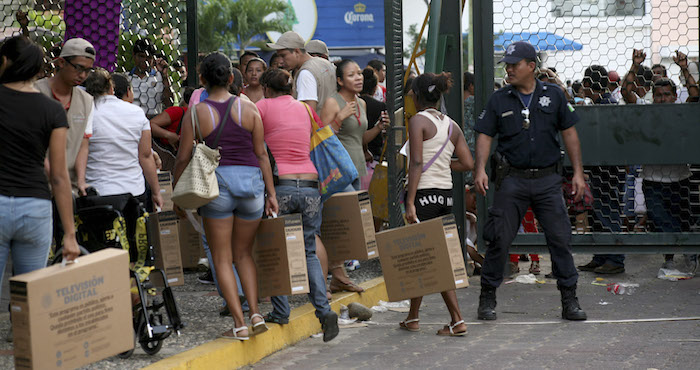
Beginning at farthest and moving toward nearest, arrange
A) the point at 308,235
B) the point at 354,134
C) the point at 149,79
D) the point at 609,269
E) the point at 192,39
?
the point at 192,39 < the point at 609,269 < the point at 149,79 < the point at 354,134 < the point at 308,235

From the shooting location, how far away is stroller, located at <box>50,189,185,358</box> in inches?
232

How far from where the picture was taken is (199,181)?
595 centimetres

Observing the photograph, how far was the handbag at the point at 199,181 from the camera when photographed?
593 centimetres

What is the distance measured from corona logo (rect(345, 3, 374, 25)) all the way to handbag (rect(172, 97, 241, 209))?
28.6 meters

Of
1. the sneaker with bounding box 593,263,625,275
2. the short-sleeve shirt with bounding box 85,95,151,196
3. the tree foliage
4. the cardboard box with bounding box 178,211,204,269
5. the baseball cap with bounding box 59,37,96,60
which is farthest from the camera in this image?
the tree foliage

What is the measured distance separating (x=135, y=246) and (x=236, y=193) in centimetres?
69

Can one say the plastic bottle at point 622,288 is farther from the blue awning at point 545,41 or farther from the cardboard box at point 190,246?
the cardboard box at point 190,246

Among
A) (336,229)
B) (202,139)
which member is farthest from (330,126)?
(202,139)

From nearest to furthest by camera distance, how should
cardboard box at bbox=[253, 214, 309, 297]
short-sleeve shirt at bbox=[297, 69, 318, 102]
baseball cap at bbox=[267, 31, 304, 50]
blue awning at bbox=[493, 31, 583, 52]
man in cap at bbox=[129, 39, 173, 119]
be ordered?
cardboard box at bbox=[253, 214, 309, 297]
short-sleeve shirt at bbox=[297, 69, 318, 102]
baseball cap at bbox=[267, 31, 304, 50]
blue awning at bbox=[493, 31, 583, 52]
man in cap at bbox=[129, 39, 173, 119]

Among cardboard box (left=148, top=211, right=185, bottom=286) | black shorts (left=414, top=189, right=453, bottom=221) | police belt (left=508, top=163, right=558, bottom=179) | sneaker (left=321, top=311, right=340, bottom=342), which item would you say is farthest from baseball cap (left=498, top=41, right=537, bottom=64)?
cardboard box (left=148, top=211, right=185, bottom=286)

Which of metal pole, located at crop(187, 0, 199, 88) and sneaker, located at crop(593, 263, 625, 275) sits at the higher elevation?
metal pole, located at crop(187, 0, 199, 88)

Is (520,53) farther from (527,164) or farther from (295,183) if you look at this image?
(295,183)

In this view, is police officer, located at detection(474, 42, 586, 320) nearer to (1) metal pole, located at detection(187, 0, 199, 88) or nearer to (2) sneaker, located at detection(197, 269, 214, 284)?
(2) sneaker, located at detection(197, 269, 214, 284)

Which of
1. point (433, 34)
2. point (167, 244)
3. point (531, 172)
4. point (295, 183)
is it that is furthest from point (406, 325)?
point (433, 34)
